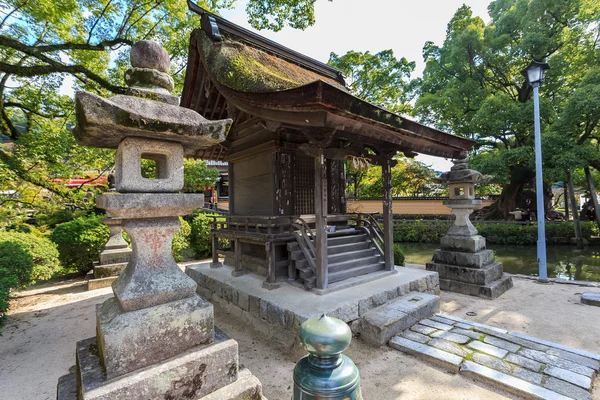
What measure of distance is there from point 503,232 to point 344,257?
13978 mm

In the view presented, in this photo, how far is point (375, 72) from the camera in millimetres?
14633

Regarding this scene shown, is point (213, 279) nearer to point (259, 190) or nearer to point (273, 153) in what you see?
point (259, 190)

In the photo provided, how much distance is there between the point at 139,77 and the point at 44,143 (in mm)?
8674

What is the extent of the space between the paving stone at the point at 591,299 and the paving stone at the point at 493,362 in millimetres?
4077

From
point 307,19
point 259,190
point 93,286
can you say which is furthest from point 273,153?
point 307,19

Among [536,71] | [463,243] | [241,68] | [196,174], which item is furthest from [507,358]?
[196,174]

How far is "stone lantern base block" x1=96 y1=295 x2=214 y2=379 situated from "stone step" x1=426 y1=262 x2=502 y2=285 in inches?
254

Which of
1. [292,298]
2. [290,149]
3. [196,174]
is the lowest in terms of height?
[292,298]

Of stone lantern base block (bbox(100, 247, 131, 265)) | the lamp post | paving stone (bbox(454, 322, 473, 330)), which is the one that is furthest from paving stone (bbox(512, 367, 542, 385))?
stone lantern base block (bbox(100, 247, 131, 265))

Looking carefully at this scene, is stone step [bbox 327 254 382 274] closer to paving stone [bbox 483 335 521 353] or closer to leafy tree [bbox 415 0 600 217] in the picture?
paving stone [bbox 483 335 521 353]

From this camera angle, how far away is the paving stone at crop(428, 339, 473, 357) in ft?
11.8

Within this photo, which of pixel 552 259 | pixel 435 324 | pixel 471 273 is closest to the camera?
pixel 435 324

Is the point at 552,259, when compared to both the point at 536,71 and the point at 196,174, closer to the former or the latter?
the point at 536,71

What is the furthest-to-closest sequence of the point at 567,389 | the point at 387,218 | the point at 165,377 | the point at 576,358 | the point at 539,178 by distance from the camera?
the point at 539,178, the point at 387,218, the point at 576,358, the point at 567,389, the point at 165,377
